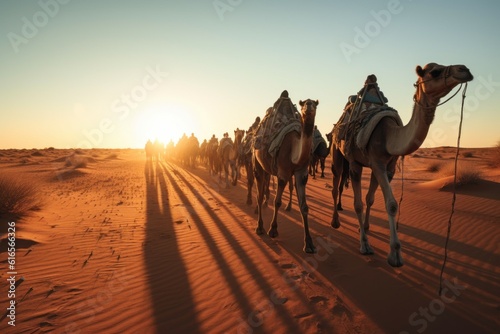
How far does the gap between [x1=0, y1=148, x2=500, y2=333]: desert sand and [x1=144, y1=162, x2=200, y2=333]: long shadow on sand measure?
20 mm

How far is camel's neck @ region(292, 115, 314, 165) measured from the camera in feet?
16.0

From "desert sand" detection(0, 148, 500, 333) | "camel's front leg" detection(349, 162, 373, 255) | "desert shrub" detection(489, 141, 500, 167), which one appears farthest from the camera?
"desert shrub" detection(489, 141, 500, 167)

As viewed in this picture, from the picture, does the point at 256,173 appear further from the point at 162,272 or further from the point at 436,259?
the point at 436,259

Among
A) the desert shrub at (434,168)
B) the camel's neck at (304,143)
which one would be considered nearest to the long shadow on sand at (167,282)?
the camel's neck at (304,143)

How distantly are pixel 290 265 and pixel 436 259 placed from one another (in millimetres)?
2759

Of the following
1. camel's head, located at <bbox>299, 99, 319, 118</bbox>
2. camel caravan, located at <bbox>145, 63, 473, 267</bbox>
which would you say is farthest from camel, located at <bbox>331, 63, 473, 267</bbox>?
camel's head, located at <bbox>299, 99, 319, 118</bbox>

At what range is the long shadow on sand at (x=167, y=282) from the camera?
129 inches

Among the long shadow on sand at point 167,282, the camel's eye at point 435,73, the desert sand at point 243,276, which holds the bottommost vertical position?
the long shadow on sand at point 167,282

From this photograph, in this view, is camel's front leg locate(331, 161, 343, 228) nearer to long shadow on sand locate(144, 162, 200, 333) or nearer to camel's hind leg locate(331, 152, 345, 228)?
camel's hind leg locate(331, 152, 345, 228)

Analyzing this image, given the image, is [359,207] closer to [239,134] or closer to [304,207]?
[304,207]

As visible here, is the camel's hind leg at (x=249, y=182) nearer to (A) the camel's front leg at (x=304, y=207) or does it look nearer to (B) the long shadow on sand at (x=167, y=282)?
(B) the long shadow on sand at (x=167, y=282)

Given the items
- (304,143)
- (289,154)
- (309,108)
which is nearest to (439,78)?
(309,108)

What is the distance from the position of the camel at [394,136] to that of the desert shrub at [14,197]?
8728mm

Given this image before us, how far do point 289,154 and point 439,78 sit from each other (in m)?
3.05
